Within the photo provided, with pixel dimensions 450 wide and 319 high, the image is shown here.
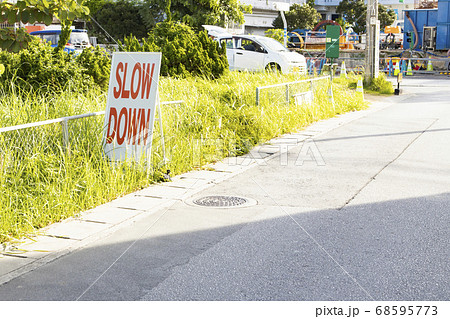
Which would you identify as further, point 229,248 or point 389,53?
point 389,53

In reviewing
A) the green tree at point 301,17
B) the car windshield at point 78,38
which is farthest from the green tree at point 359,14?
the car windshield at point 78,38

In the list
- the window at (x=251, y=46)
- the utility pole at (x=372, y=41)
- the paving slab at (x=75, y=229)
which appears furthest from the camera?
the window at (x=251, y=46)

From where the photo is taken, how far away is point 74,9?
18.7 ft

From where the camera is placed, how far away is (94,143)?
7.91 meters

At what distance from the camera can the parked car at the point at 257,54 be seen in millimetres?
24500

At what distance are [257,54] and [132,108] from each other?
17.6 m

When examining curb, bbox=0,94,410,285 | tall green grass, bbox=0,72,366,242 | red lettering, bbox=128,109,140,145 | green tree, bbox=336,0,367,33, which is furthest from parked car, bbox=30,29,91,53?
green tree, bbox=336,0,367,33

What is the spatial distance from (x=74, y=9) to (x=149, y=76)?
2242 mm

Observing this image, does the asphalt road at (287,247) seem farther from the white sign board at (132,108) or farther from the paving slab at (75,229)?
the white sign board at (132,108)

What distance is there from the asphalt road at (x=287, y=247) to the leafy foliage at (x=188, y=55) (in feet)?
20.6

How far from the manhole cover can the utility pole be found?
17232 mm

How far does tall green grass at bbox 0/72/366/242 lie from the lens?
632 cm

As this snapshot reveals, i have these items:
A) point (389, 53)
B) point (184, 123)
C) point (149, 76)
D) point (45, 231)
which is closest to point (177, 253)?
point (45, 231)
